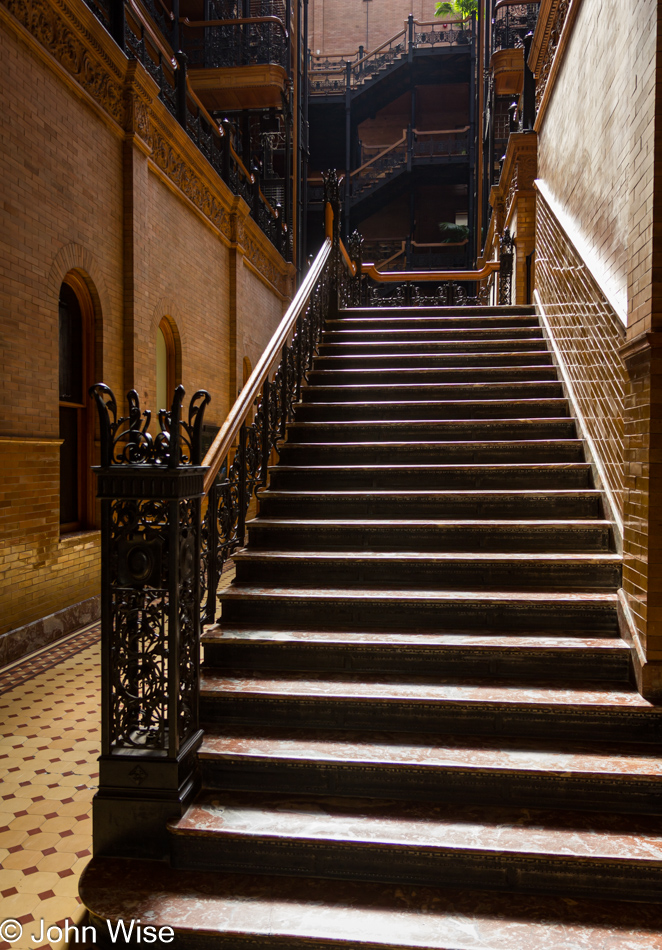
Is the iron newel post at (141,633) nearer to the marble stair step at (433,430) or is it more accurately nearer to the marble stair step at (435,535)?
the marble stair step at (435,535)

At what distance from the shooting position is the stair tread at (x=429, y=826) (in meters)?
2.13

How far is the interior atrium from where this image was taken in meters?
2.16

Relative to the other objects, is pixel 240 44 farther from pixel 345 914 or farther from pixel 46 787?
pixel 345 914

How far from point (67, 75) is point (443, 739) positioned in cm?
627

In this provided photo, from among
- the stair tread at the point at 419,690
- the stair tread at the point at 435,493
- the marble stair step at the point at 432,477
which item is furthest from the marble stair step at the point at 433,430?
the stair tread at the point at 419,690

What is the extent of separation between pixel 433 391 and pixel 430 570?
196 centimetres

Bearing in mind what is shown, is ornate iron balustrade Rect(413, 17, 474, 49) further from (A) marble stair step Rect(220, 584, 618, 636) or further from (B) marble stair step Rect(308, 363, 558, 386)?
(A) marble stair step Rect(220, 584, 618, 636)

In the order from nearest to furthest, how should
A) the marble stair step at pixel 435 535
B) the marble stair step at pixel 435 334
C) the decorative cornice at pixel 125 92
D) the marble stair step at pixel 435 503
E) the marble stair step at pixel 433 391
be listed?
the marble stair step at pixel 435 535 < the marble stair step at pixel 435 503 < the marble stair step at pixel 433 391 < the decorative cornice at pixel 125 92 < the marble stair step at pixel 435 334

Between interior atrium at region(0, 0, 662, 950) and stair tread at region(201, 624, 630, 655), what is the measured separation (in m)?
0.02

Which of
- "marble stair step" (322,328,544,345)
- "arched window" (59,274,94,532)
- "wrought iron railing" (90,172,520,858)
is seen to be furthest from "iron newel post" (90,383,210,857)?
"arched window" (59,274,94,532)

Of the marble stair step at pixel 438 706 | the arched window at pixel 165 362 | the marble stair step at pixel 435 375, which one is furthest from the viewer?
the arched window at pixel 165 362

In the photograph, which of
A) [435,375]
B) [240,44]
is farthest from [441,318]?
[240,44]

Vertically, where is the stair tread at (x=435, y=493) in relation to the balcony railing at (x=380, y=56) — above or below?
below

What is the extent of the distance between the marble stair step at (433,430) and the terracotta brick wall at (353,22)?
21.2 m
